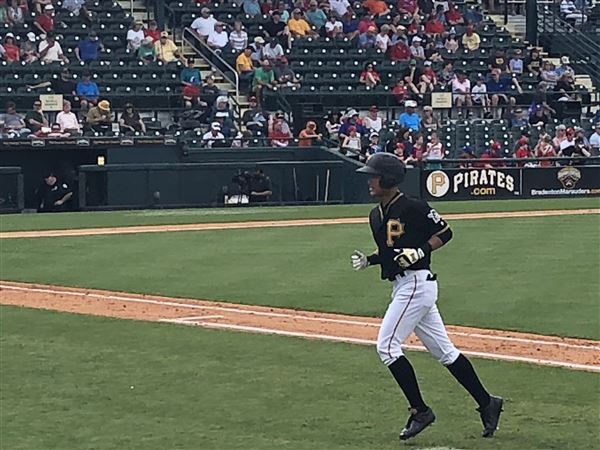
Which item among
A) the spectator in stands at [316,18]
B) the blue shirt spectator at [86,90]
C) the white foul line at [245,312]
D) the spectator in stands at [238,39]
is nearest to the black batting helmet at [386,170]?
the white foul line at [245,312]

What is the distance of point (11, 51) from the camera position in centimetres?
2862

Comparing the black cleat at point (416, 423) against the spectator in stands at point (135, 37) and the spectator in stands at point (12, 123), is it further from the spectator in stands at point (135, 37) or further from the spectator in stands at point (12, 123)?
the spectator in stands at point (135, 37)

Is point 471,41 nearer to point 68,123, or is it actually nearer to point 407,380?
point 68,123

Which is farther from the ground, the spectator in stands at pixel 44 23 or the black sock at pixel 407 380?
the spectator in stands at pixel 44 23

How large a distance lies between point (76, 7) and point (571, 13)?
52.0 ft

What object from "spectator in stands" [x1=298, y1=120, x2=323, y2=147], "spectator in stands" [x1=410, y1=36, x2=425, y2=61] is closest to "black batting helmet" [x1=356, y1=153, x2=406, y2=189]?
"spectator in stands" [x1=298, y1=120, x2=323, y2=147]

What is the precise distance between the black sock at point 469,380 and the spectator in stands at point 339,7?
27691mm

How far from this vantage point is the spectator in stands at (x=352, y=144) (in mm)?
27606

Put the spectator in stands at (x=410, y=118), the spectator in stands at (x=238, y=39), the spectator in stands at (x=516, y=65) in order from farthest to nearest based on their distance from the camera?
the spectator in stands at (x=516, y=65), the spectator in stands at (x=238, y=39), the spectator in stands at (x=410, y=118)

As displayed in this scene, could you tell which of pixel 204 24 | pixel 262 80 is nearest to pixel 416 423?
pixel 262 80

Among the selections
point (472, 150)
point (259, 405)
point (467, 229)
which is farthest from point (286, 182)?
point (259, 405)

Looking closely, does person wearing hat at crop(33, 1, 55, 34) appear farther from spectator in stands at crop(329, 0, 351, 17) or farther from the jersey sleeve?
the jersey sleeve

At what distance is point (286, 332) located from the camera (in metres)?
11.7

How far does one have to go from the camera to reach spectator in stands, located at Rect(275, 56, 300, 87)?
99.9 feet
